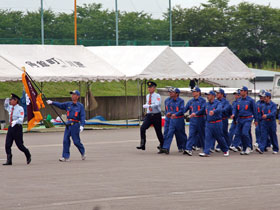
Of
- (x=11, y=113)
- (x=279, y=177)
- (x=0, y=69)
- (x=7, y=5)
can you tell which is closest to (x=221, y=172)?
(x=279, y=177)

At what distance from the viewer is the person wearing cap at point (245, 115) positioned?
1816cm

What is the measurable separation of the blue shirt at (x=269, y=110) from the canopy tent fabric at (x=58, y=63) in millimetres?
10810

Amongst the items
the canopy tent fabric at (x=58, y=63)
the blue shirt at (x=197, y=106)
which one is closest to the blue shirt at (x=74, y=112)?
the blue shirt at (x=197, y=106)

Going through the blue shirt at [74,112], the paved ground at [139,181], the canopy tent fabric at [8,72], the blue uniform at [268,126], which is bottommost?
the paved ground at [139,181]

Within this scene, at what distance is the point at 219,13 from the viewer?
73062mm

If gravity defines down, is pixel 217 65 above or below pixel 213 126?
above

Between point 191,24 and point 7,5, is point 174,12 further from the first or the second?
point 7,5

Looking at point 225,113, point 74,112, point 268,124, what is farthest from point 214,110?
point 74,112

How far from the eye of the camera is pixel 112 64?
30.0 metres

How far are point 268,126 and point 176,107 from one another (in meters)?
2.65

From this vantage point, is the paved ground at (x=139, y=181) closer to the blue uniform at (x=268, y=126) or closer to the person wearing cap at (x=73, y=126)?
the person wearing cap at (x=73, y=126)

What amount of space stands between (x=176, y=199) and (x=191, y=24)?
203 feet

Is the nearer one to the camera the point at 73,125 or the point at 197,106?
the point at 73,125

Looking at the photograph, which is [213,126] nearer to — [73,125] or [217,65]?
[73,125]
